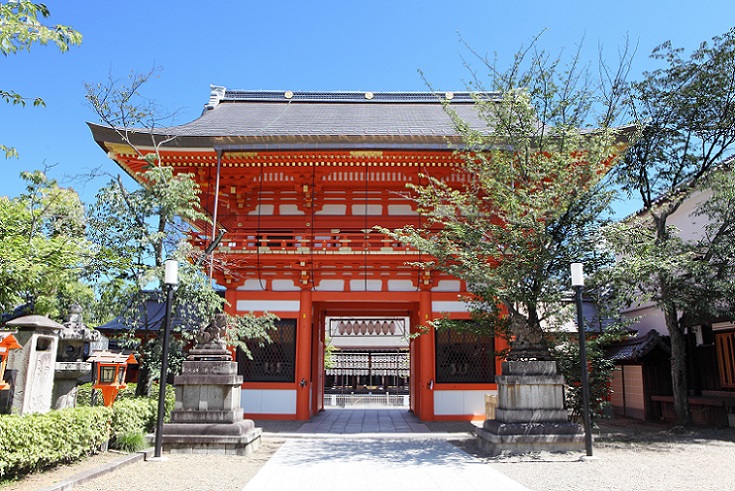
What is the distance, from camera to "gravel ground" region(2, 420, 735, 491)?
6641 millimetres

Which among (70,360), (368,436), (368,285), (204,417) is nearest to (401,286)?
(368,285)

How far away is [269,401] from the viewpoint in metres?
14.8

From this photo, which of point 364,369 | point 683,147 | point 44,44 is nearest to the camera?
point 44,44

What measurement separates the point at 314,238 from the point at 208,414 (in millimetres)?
7076

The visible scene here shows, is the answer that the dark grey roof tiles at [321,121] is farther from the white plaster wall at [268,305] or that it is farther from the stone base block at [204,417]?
the stone base block at [204,417]

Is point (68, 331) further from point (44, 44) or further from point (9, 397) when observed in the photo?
point (44, 44)

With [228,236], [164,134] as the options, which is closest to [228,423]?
[228,236]

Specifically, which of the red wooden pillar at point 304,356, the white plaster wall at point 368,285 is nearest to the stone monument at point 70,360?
the red wooden pillar at point 304,356

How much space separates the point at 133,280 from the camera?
10625 mm

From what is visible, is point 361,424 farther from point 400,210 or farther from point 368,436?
point 400,210

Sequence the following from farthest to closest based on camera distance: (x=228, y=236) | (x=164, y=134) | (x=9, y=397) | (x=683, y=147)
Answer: (x=228, y=236), (x=164, y=134), (x=683, y=147), (x=9, y=397)

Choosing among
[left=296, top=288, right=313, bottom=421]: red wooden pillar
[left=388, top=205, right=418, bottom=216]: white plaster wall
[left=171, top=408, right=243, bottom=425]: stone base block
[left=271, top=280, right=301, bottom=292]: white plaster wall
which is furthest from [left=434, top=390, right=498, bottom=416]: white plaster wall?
[left=171, top=408, right=243, bottom=425]: stone base block

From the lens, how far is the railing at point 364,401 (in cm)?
2234

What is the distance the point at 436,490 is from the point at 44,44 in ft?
22.9
